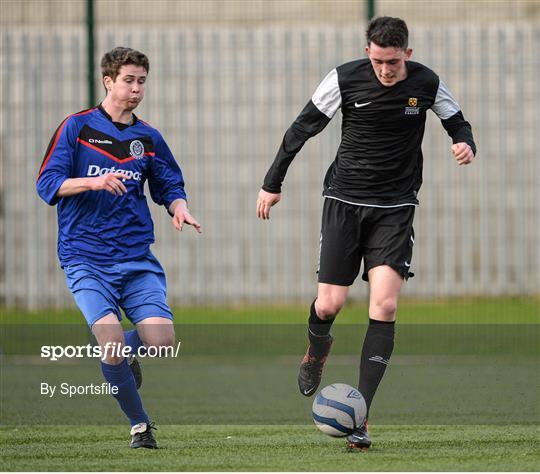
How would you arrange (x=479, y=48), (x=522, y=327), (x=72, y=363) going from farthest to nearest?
1. (x=479, y=48)
2. (x=522, y=327)
3. (x=72, y=363)

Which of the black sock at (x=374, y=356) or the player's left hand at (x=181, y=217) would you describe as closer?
the black sock at (x=374, y=356)

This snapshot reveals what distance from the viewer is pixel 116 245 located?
6.18 metres

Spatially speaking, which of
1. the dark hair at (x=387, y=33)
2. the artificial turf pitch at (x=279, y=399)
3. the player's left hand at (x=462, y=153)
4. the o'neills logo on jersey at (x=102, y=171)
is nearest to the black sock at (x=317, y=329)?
the artificial turf pitch at (x=279, y=399)

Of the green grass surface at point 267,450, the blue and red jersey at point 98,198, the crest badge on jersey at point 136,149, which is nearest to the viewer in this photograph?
the green grass surface at point 267,450

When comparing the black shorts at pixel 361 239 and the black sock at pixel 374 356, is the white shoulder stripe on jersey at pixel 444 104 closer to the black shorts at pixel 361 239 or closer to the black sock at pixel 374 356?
the black shorts at pixel 361 239

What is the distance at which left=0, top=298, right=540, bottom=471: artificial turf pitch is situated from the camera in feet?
18.8

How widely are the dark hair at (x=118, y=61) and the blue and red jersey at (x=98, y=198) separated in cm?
24

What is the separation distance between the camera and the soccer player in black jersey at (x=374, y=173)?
6.12 meters

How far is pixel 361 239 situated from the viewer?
6352 millimetres

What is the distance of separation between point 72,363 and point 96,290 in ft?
15.0

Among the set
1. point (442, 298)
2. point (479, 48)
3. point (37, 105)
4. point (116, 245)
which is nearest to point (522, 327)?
point (442, 298)

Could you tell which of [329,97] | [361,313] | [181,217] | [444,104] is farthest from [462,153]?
[361,313]

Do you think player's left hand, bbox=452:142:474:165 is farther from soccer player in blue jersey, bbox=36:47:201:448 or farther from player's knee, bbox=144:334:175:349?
player's knee, bbox=144:334:175:349

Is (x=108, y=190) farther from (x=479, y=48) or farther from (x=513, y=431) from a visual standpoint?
(x=479, y=48)
